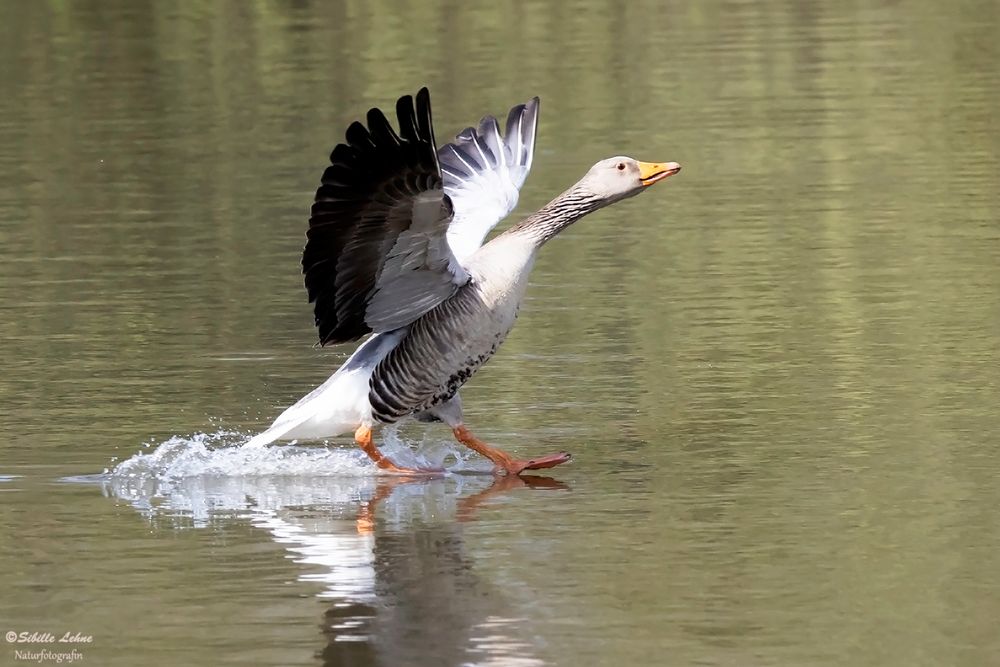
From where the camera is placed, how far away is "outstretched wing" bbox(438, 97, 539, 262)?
10.2 m

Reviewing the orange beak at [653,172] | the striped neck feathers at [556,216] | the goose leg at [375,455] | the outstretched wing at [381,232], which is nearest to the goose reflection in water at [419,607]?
the goose leg at [375,455]

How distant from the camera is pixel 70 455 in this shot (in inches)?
362

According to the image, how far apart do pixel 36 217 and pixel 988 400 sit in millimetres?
9097

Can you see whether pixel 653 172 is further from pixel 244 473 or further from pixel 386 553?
pixel 386 553

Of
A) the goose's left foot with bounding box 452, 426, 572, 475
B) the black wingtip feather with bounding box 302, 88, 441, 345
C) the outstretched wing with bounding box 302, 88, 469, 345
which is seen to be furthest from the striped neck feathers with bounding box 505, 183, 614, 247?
the goose's left foot with bounding box 452, 426, 572, 475

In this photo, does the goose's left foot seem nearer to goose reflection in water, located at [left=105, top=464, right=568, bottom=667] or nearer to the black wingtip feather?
goose reflection in water, located at [left=105, top=464, right=568, bottom=667]

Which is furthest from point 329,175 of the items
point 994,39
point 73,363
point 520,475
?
point 994,39

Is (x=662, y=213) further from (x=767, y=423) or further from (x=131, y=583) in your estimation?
(x=131, y=583)

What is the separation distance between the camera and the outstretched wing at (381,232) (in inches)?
322

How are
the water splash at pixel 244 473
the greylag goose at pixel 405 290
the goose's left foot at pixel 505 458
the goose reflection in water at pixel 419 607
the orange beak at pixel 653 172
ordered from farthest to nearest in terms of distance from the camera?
the orange beak at pixel 653 172, the goose's left foot at pixel 505 458, the water splash at pixel 244 473, the greylag goose at pixel 405 290, the goose reflection in water at pixel 419 607

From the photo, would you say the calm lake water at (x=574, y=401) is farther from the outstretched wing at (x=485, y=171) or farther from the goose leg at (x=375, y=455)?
the outstretched wing at (x=485, y=171)

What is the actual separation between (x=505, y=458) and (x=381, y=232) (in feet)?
3.79

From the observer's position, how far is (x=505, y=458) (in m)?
8.98

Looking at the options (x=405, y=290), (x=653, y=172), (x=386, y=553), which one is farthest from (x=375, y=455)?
(x=653, y=172)
